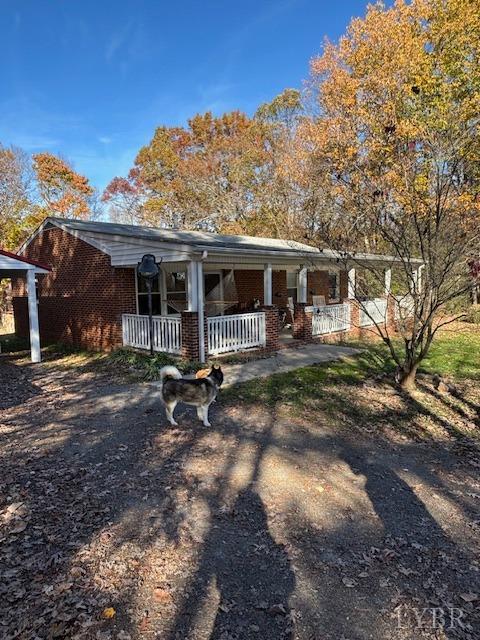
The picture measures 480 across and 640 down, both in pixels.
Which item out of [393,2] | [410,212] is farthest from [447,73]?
[410,212]

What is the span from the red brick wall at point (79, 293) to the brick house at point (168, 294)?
0.09 feet

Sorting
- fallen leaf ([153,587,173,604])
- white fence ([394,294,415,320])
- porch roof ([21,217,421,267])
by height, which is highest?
porch roof ([21,217,421,267])

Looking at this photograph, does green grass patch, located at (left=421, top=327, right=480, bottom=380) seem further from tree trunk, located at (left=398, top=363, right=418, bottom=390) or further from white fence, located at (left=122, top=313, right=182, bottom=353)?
white fence, located at (left=122, top=313, right=182, bottom=353)

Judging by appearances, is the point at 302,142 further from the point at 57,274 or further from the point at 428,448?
the point at 428,448

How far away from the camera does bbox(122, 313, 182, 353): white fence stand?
10102 millimetres

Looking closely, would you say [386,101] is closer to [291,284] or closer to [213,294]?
[291,284]

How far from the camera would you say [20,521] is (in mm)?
3598

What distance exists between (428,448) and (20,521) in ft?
15.5

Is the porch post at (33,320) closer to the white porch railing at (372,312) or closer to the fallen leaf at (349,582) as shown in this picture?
the fallen leaf at (349,582)

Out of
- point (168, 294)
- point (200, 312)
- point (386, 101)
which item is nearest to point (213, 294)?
point (168, 294)

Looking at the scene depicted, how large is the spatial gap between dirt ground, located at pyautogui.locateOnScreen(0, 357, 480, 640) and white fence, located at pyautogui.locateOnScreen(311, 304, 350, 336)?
23.2 ft

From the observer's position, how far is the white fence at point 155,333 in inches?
398

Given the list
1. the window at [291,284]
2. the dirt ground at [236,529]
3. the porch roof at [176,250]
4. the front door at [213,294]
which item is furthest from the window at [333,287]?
the dirt ground at [236,529]
